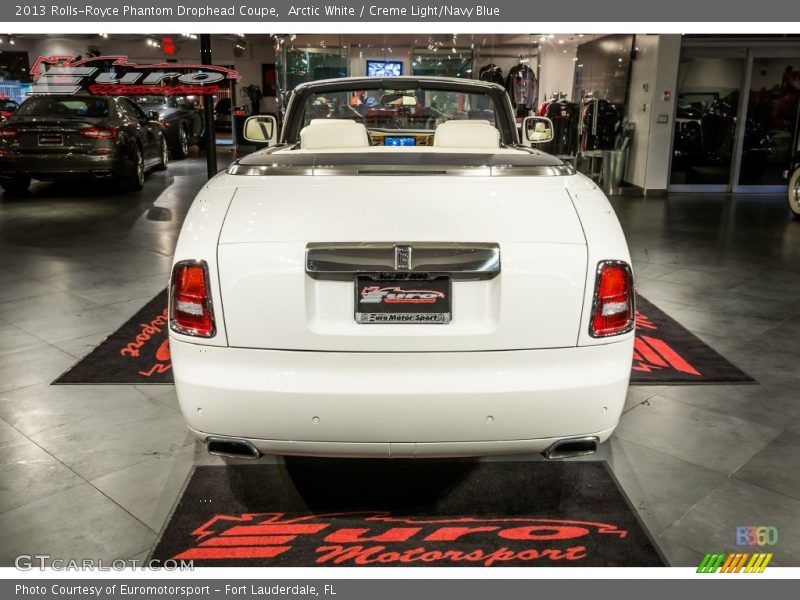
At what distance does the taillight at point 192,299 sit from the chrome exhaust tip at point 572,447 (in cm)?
118

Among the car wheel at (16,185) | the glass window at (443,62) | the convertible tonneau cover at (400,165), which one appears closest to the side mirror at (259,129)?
the convertible tonneau cover at (400,165)

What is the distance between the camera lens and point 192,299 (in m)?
2.33

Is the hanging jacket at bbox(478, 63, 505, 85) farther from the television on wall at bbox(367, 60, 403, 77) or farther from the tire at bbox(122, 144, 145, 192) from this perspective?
the tire at bbox(122, 144, 145, 192)

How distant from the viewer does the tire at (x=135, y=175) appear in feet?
37.0


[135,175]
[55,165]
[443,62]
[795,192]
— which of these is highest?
[443,62]

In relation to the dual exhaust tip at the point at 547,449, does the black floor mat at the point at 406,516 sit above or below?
below

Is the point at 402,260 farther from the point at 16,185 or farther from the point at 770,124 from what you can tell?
the point at 770,124

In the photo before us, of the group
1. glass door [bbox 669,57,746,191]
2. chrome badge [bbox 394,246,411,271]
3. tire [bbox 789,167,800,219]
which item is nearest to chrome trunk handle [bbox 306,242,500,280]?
chrome badge [bbox 394,246,411,271]

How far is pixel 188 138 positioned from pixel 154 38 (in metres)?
10.7

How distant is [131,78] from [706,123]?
440 inches

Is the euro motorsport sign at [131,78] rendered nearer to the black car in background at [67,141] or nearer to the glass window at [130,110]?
the glass window at [130,110]

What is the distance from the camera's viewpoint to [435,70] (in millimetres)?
15539


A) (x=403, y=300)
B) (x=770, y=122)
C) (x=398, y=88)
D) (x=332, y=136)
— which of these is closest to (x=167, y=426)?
(x=332, y=136)

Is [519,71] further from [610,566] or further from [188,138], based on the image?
[610,566]
